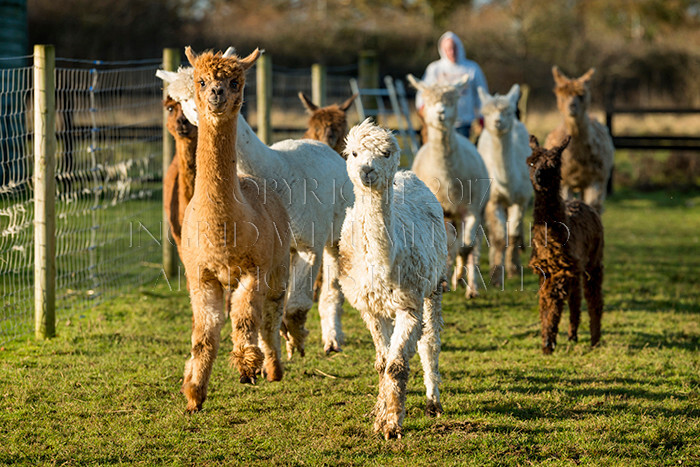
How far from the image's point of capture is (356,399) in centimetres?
474

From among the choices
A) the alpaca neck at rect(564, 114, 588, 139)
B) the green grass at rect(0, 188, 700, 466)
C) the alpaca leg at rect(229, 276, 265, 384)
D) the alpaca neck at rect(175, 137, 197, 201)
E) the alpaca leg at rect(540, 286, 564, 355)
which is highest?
the alpaca neck at rect(564, 114, 588, 139)

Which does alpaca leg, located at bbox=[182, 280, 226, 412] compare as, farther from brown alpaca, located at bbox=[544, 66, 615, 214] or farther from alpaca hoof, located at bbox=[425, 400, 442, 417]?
brown alpaca, located at bbox=[544, 66, 615, 214]

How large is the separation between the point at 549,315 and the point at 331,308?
1514mm

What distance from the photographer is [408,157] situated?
13656 mm

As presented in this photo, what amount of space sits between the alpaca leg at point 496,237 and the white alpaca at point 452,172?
389 millimetres

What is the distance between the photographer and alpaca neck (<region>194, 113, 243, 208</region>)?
3.92 m

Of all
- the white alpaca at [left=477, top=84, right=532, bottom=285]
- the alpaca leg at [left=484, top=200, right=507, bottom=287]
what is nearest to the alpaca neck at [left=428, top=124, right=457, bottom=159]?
the white alpaca at [left=477, top=84, right=532, bottom=285]

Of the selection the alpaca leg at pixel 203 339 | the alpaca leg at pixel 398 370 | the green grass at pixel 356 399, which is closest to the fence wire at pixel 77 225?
the green grass at pixel 356 399

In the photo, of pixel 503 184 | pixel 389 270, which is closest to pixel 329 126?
pixel 503 184

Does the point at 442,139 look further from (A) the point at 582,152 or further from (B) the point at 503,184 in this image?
(A) the point at 582,152

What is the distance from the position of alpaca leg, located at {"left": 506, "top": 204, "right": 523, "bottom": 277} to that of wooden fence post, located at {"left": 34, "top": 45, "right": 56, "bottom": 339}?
178 inches

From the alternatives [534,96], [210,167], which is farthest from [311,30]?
[210,167]

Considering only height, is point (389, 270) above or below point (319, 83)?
below

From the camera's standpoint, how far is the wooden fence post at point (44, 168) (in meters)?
5.70
